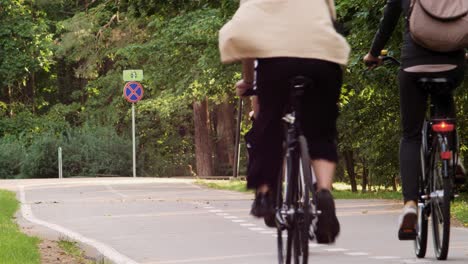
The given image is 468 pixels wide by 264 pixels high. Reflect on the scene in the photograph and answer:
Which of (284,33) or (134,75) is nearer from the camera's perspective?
(284,33)

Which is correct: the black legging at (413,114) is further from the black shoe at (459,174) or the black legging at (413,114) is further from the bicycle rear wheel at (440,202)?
the black shoe at (459,174)

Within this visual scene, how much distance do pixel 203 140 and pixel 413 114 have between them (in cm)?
4019

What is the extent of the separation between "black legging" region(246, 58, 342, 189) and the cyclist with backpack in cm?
133

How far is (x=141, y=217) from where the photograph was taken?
1688 cm

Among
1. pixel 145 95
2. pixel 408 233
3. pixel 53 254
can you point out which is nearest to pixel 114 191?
pixel 53 254

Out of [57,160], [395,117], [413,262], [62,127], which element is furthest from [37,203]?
[62,127]

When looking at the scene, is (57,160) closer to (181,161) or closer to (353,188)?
(353,188)

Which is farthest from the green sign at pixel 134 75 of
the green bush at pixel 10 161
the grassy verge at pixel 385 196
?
the grassy verge at pixel 385 196

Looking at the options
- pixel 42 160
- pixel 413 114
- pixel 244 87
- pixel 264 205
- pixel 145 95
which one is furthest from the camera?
pixel 145 95

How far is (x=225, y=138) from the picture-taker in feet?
168

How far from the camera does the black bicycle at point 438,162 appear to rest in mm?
8562

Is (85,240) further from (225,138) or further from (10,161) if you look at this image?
(225,138)

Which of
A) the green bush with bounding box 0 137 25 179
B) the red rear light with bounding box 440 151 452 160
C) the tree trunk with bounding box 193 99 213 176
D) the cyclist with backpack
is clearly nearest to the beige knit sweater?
the cyclist with backpack

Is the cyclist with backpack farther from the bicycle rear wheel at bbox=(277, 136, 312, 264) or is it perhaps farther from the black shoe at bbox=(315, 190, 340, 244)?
the black shoe at bbox=(315, 190, 340, 244)
